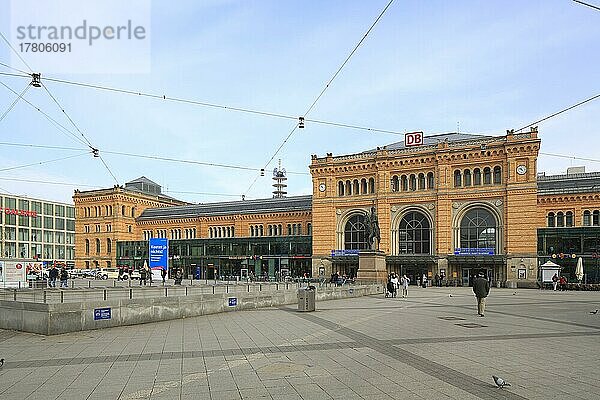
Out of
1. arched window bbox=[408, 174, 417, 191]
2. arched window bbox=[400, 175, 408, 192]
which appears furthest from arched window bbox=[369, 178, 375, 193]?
arched window bbox=[408, 174, 417, 191]

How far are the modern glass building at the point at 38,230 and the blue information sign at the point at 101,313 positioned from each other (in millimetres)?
96297

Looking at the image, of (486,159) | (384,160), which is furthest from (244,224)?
(486,159)

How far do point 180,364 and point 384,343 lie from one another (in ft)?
19.0

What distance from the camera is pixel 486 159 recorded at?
62.0 m

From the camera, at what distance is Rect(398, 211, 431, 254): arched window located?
216 feet

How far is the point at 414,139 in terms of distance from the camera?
65562 mm

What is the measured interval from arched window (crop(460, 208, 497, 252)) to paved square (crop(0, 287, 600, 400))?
4257cm

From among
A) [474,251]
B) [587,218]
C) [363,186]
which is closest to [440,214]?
[474,251]

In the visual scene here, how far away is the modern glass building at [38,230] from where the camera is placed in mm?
111787

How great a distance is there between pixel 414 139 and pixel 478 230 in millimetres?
13118

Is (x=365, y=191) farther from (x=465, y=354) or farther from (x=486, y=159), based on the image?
(x=465, y=354)

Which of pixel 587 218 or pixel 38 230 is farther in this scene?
pixel 38 230

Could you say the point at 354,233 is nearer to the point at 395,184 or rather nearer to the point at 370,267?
the point at 395,184

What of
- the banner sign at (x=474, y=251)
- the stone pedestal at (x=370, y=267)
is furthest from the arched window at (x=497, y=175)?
the stone pedestal at (x=370, y=267)
